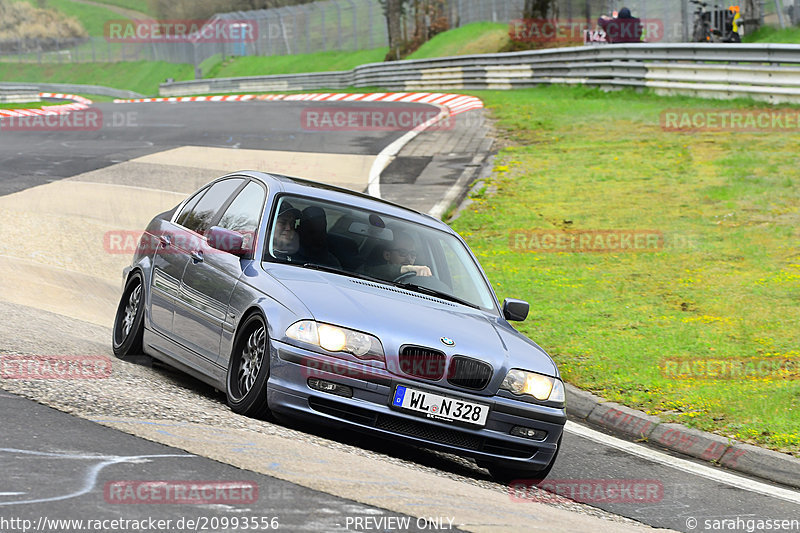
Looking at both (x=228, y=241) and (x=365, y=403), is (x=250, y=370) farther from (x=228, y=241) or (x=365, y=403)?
(x=228, y=241)

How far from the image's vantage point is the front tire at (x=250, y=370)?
20.2 feet

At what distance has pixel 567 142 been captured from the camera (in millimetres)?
22625

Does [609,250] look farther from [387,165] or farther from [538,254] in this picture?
[387,165]

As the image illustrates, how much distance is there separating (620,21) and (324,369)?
28211 mm

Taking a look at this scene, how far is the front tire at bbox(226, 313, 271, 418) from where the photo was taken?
615 centimetres

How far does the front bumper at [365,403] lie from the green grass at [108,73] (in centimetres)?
8083

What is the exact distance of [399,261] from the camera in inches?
287

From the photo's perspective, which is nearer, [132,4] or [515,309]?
[515,309]

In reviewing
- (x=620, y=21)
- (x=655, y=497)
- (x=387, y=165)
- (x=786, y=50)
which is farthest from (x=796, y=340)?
(x=620, y=21)

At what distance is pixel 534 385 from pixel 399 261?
145 cm

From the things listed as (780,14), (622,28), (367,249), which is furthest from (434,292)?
(780,14)

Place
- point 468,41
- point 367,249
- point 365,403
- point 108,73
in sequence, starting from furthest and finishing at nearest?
point 108,73 < point 468,41 < point 367,249 < point 365,403

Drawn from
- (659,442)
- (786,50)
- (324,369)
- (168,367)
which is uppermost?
(786,50)

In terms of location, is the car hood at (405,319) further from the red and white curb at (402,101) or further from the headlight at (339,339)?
the red and white curb at (402,101)
